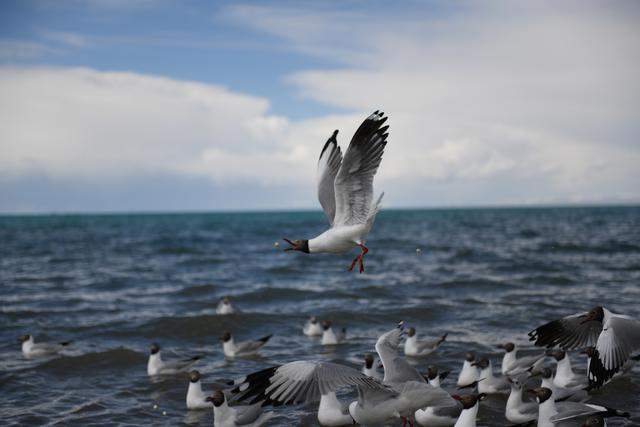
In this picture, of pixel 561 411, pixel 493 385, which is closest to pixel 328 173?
pixel 561 411

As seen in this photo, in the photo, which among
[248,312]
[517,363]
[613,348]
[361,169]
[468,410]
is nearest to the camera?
[361,169]

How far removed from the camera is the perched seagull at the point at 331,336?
40.2 feet

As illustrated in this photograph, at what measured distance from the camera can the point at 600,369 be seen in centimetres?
727

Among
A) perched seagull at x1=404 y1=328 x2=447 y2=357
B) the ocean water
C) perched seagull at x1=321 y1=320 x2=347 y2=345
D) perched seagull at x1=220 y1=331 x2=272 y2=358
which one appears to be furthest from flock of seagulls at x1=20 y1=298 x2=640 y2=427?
perched seagull at x1=321 y1=320 x2=347 y2=345

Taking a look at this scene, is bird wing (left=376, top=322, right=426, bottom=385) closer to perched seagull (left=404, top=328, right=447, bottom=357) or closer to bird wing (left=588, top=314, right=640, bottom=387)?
bird wing (left=588, top=314, right=640, bottom=387)

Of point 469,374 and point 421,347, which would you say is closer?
point 469,374

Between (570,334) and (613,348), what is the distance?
3.94 feet

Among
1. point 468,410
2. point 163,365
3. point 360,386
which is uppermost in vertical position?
point 360,386

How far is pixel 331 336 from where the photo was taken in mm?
12344

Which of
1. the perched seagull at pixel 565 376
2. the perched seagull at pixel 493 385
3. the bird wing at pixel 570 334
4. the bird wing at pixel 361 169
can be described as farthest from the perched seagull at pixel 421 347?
the bird wing at pixel 361 169

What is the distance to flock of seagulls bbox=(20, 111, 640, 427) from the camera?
6148 millimetres

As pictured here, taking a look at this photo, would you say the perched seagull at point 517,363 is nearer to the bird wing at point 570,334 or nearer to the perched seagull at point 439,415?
the bird wing at point 570,334

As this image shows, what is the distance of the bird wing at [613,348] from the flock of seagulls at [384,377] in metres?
0.01

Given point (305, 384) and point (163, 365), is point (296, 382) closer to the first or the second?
point (305, 384)
